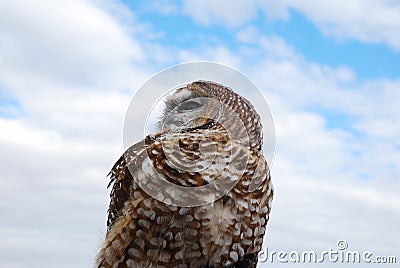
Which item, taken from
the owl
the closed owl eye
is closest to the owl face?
the closed owl eye

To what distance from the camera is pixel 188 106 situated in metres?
4.70

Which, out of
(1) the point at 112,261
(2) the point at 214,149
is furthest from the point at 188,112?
(1) the point at 112,261

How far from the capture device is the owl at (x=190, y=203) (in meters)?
3.97

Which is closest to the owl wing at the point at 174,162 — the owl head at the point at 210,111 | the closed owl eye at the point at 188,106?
the owl head at the point at 210,111

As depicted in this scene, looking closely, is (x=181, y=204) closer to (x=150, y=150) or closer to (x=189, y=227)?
(x=189, y=227)

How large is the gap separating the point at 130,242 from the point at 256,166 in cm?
100

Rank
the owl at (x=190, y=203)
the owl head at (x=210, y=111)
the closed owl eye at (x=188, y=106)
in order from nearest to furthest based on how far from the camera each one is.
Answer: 1. the owl at (x=190, y=203)
2. the owl head at (x=210, y=111)
3. the closed owl eye at (x=188, y=106)

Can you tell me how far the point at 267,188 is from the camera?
425 centimetres

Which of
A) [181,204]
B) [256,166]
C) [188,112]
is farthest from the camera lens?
[188,112]

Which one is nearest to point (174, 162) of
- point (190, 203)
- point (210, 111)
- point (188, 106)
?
point (190, 203)

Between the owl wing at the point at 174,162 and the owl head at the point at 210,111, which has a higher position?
the owl head at the point at 210,111

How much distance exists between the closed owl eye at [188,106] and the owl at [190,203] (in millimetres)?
314

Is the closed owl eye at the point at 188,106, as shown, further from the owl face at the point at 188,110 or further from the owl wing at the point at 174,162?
the owl wing at the point at 174,162

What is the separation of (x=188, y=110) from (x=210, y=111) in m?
0.22
